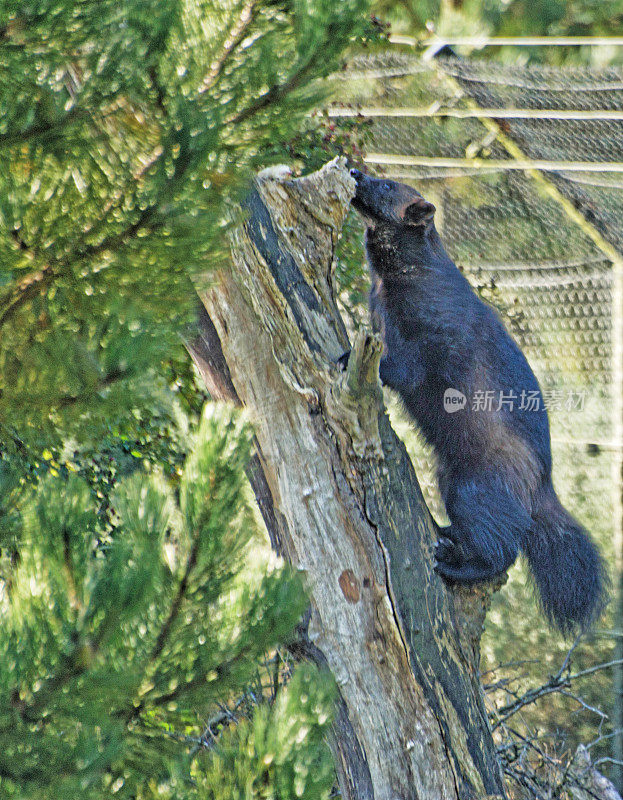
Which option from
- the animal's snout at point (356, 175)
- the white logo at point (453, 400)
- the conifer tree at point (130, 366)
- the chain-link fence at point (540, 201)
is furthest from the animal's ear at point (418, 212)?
the conifer tree at point (130, 366)

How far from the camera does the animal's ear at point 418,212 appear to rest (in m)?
2.52

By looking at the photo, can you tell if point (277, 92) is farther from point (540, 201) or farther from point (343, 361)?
point (540, 201)

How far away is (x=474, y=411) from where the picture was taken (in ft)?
7.52

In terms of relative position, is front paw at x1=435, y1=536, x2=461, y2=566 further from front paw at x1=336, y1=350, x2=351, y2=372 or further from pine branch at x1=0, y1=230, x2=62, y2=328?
pine branch at x1=0, y1=230, x2=62, y2=328

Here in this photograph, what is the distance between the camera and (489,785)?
1690 mm

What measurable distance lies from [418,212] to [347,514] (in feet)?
3.88

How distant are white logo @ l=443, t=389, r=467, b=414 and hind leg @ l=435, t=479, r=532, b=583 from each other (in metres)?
0.22

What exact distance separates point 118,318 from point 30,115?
0.25m

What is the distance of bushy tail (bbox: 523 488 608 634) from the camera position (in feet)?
7.32

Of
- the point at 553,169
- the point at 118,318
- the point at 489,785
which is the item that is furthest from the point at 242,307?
the point at 553,169

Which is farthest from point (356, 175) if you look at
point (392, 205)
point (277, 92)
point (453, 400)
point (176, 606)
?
point (176, 606)

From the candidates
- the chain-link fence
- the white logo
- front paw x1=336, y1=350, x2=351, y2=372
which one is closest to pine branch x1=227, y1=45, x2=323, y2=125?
front paw x1=336, y1=350, x2=351, y2=372

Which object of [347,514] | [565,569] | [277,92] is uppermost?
[277,92]

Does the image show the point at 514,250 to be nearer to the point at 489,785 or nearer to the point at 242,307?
the point at 242,307
